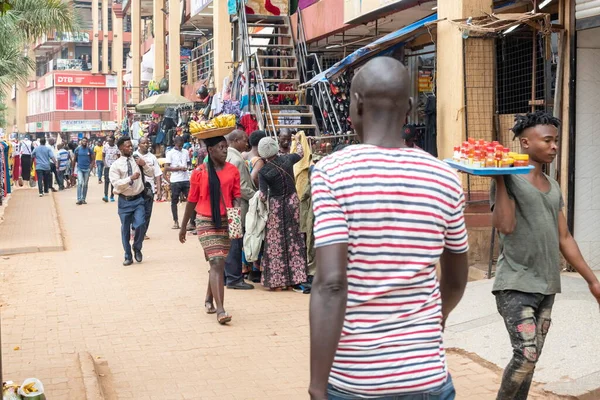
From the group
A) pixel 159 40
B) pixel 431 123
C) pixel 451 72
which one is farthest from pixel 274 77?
pixel 159 40

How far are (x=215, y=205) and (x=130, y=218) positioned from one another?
3977mm

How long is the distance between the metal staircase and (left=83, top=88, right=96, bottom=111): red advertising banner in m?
47.2

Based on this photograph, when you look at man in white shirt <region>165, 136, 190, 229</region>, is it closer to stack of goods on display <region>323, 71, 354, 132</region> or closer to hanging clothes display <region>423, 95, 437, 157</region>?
stack of goods on display <region>323, 71, 354, 132</region>

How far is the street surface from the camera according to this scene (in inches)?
226

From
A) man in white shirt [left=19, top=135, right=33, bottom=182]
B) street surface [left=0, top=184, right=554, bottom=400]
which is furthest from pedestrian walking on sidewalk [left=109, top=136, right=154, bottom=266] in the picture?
man in white shirt [left=19, top=135, right=33, bottom=182]

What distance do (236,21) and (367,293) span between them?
54.8 ft

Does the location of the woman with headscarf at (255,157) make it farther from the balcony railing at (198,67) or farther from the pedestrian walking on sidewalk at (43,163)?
the balcony railing at (198,67)

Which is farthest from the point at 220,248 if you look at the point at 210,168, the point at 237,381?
the point at 237,381

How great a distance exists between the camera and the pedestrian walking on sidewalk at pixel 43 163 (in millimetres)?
23406

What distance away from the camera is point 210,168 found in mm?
7590

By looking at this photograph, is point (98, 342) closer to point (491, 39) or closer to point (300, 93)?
point (491, 39)

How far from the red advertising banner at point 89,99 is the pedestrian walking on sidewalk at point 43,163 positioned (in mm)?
39471

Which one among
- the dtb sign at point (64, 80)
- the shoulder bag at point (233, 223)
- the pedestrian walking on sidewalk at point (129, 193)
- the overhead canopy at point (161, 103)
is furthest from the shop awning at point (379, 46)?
the dtb sign at point (64, 80)

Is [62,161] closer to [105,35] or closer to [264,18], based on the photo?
[264,18]
